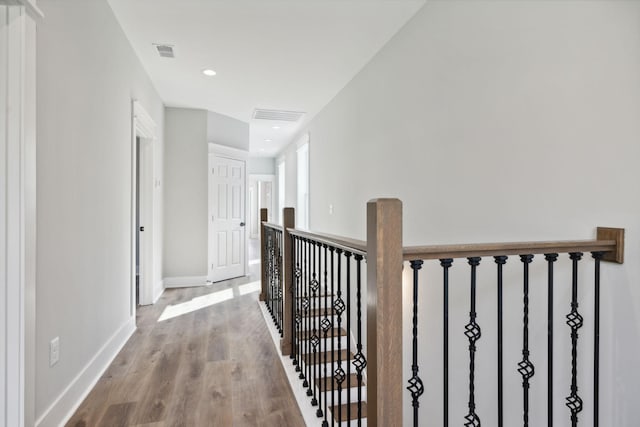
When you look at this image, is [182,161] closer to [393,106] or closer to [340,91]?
[340,91]

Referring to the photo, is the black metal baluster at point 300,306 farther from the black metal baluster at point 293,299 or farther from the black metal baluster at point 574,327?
the black metal baluster at point 574,327

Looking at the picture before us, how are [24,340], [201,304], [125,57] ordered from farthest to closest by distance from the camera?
[201,304] → [125,57] → [24,340]

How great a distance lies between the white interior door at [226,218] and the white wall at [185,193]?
144 mm

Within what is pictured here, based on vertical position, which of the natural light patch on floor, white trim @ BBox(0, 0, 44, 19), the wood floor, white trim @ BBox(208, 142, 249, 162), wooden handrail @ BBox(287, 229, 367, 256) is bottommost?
the wood floor

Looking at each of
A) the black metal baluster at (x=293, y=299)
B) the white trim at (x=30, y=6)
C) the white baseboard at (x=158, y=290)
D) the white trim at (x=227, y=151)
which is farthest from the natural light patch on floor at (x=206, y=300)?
the white trim at (x=30, y=6)

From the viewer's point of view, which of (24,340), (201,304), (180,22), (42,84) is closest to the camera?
(24,340)

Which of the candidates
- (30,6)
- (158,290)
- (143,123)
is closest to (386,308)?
(30,6)

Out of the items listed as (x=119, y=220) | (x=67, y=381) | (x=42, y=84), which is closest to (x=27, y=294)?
(x=67, y=381)

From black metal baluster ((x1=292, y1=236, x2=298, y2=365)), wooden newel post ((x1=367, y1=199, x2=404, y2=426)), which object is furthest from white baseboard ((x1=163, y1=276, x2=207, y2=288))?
wooden newel post ((x1=367, y1=199, x2=404, y2=426))

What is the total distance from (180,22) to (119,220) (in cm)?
169

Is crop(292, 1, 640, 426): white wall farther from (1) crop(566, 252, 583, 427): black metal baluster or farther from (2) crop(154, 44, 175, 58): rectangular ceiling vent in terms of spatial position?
(2) crop(154, 44, 175, 58): rectangular ceiling vent

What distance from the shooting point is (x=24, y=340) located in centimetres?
153

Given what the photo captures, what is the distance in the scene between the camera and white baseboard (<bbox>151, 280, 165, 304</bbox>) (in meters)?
4.60

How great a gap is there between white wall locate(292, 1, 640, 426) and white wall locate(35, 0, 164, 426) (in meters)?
2.26
